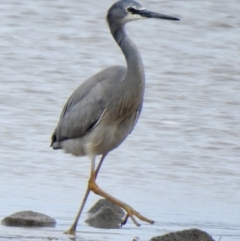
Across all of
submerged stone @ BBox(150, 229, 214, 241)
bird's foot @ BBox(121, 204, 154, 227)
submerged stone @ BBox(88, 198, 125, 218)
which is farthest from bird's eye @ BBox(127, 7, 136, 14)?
submerged stone @ BBox(150, 229, 214, 241)

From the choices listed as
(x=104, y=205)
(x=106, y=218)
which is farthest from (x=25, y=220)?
(x=104, y=205)

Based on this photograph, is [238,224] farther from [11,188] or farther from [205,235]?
[11,188]

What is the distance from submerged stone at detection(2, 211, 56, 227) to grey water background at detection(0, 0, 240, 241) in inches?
3.9

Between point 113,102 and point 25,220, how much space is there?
1.14m

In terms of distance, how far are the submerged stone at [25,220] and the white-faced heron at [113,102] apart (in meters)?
0.26

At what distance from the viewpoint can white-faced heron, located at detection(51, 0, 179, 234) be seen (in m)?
7.63

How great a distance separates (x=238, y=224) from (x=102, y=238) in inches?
48.1

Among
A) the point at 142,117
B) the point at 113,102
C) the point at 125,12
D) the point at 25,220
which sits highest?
the point at 125,12

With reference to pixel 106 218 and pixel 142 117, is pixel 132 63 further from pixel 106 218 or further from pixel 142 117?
pixel 142 117

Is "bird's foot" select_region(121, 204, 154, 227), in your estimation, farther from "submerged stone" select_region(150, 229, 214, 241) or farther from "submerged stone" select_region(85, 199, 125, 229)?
"submerged stone" select_region(150, 229, 214, 241)

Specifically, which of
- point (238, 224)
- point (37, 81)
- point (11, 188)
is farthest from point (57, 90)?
point (238, 224)

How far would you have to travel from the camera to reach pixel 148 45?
15.1 meters

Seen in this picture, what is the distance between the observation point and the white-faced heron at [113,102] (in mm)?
7633

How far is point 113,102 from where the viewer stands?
7.79 m
